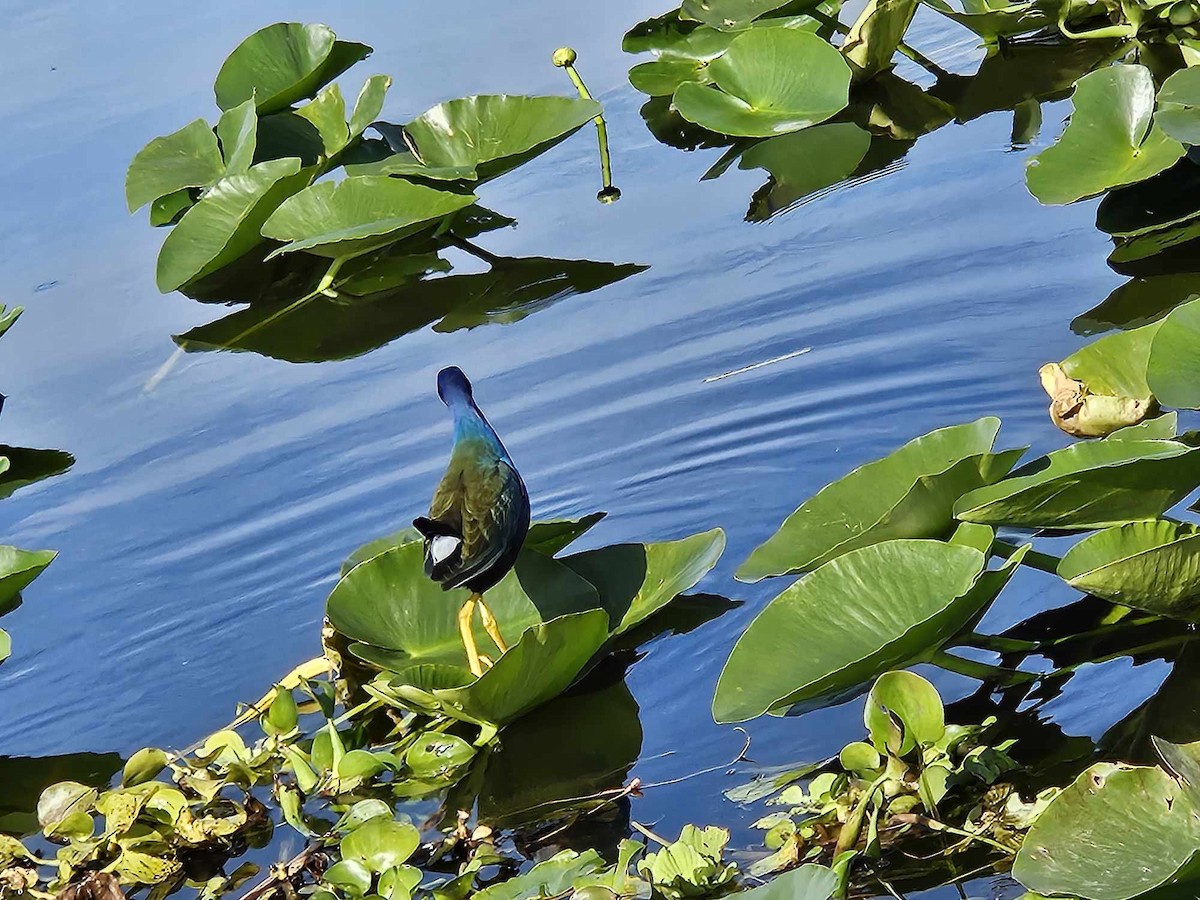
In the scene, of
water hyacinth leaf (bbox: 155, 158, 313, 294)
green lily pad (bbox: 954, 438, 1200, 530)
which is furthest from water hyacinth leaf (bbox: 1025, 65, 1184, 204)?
water hyacinth leaf (bbox: 155, 158, 313, 294)

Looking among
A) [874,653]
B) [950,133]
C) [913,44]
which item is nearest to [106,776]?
[874,653]

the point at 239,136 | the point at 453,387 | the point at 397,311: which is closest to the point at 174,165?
the point at 239,136

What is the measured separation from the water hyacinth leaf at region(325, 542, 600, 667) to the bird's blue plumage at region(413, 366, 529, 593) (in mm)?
121

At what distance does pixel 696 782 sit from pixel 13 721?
1591 millimetres

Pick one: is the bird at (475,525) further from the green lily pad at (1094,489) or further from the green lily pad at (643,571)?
the green lily pad at (1094,489)

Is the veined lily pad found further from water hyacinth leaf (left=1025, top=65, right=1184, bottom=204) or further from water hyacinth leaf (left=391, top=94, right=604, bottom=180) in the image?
water hyacinth leaf (left=391, top=94, right=604, bottom=180)

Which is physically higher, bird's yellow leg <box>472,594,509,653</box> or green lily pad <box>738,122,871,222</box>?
green lily pad <box>738,122,871,222</box>

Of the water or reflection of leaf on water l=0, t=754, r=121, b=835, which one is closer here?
reflection of leaf on water l=0, t=754, r=121, b=835

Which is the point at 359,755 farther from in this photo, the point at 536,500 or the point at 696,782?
the point at 536,500

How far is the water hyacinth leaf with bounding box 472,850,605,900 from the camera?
2.28 m

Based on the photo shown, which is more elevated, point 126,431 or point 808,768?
point 126,431

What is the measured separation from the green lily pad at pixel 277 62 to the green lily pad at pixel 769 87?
130cm

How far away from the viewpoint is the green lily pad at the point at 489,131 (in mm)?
5176

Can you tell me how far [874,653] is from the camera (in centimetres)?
231
